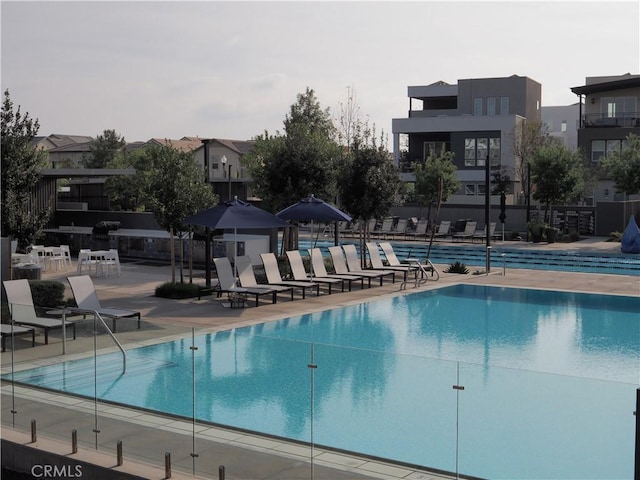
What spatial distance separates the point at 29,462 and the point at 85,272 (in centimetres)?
1525

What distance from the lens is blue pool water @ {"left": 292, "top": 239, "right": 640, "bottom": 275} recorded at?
2777 centimetres

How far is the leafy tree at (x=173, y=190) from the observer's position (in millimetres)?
18891

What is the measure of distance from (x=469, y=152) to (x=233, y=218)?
36283 mm

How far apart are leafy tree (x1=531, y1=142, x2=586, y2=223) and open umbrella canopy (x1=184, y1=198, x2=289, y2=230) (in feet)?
62.8

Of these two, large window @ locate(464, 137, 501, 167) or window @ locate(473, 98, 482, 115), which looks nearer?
large window @ locate(464, 137, 501, 167)

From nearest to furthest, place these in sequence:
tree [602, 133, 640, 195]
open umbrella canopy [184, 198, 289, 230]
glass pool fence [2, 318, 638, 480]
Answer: glass pool fence [2, 318, 638, 480] < open umbrella canopy [184, 198, 289, 230] < tree [602, 133, 640, 195]

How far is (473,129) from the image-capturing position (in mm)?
51875

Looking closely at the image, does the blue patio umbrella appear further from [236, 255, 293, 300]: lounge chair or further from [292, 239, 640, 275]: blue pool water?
[292, 239, 640, 275]: blue pool water

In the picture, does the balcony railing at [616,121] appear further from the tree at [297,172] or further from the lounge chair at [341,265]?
the lounge chair at [341,265]

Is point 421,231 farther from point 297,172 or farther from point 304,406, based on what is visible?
point 304,406

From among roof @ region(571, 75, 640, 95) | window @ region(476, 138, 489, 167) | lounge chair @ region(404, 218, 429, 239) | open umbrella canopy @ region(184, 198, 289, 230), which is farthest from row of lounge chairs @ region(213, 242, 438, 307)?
window @ region(476, 138, 489, 167)

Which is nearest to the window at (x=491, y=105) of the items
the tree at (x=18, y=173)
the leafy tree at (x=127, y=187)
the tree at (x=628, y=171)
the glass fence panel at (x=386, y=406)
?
the tree at (x=628, y=171)

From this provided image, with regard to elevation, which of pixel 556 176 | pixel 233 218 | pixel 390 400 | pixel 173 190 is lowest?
pixel 390 400

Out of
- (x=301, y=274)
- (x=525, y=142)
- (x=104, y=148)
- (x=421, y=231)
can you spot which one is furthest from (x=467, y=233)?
(x=104, y=148)
